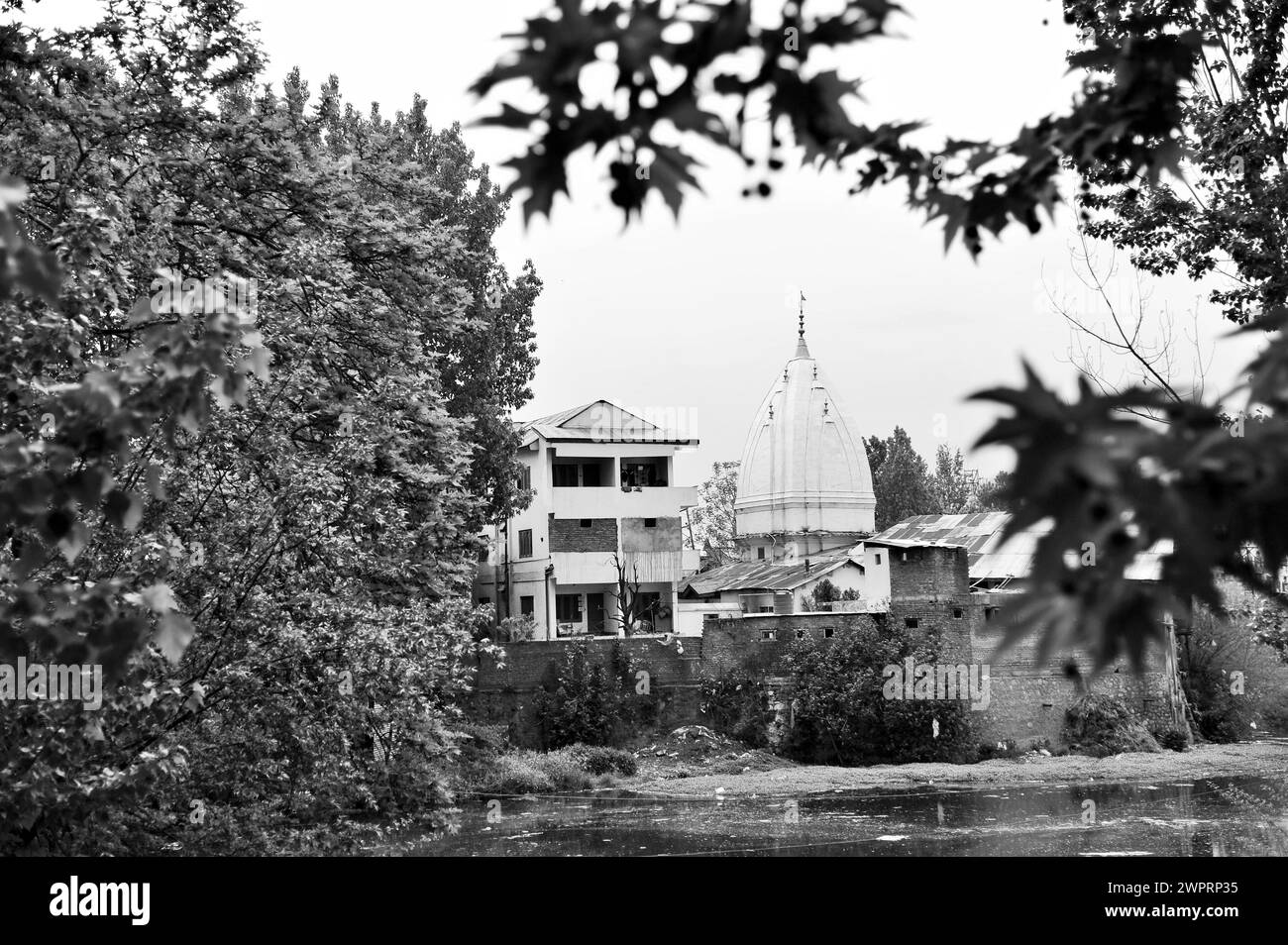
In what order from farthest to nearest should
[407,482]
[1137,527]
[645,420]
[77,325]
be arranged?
1. [645,420]
2. [407,482]
3. [77,325]
4. [1137,527]

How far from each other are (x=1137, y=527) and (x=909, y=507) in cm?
4857

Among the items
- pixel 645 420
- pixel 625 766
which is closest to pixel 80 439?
pixel 625 766

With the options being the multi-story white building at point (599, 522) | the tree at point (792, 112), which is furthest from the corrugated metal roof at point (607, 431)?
the tree at point (792, 112)

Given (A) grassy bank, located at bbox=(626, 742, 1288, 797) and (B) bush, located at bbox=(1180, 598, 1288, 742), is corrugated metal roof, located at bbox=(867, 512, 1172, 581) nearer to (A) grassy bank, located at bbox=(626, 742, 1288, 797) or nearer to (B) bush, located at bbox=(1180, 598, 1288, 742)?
(B) bush, located at bbox=(1180, 598, 1288, 742)

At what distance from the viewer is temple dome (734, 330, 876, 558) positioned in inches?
1682

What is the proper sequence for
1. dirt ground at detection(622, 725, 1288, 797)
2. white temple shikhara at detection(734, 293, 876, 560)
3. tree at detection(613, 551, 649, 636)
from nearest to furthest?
dirt ground at detection(622, 725, 1288, 797)
tree at detection(613, 551, 649, 636)
white temple shikhara at detection(734, 293, 876, 560)

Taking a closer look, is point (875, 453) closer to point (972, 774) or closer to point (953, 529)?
point (953, 529)

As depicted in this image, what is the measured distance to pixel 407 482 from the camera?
44.7 ft

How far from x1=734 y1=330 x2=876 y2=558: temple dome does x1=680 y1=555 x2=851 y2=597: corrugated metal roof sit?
262 cm

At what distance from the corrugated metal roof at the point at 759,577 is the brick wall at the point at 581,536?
4971mm

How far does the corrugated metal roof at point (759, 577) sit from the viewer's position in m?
31.8

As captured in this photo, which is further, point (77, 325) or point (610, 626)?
point (610, 626)

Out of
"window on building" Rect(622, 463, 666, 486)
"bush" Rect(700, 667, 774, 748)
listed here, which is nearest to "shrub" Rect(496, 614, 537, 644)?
"bush" Rect(700, 667, 774, 748)
